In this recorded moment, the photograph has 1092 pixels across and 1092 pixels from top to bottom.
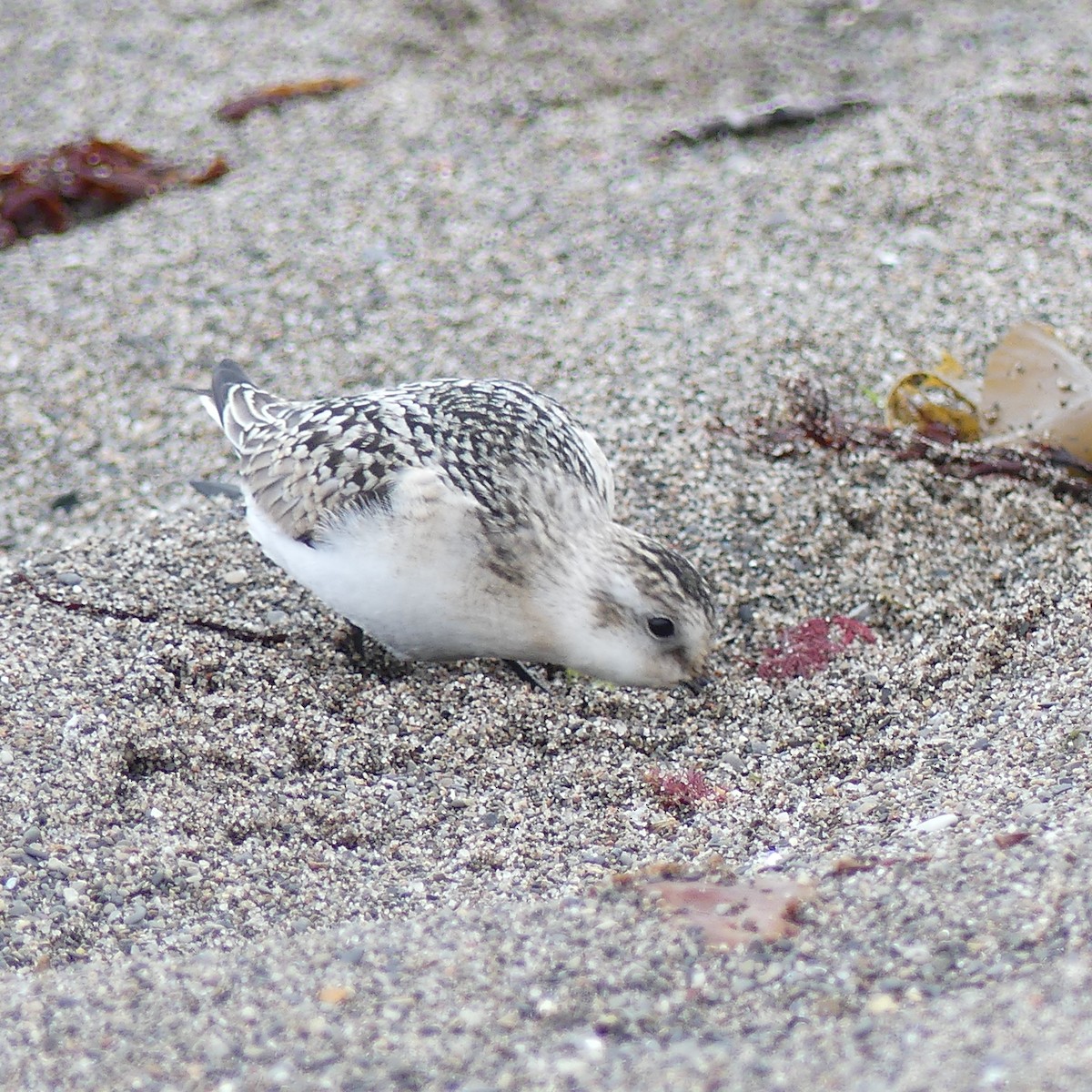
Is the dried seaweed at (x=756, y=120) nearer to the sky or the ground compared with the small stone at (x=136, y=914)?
nearer to the ground

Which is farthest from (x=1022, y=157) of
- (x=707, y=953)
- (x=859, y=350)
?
(x=707, y=953)

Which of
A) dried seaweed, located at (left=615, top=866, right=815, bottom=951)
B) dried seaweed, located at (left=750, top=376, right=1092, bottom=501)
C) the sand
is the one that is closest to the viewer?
the sand

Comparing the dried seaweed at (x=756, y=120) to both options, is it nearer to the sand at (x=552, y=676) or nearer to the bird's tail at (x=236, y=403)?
the sand at (x=552, y=676)

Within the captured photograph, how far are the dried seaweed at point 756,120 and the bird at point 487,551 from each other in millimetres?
3309

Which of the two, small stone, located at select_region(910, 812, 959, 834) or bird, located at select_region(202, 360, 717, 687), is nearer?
small stone, located at select_region(910, 812, 959, 834)

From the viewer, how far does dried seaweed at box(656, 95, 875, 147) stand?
22.4 ft

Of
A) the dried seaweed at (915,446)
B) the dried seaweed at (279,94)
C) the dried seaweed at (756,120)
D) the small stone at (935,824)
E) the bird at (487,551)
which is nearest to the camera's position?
the small stone at (935,824)

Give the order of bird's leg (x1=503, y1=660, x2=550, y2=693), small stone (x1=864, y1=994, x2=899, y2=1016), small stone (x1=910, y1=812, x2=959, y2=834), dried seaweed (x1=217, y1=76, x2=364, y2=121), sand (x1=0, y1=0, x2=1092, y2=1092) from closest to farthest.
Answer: small stone (x1=864, y1=994, x2=899, y2=1016) → sand (x1=0, y1=0, x2=1092, y2=1092) → small stone (x1=910, y1=812, x2=959, y2=834) → bird's leg (x1=503, y1=660, x2=550, y2=693) → dried seaweed (x1=217, y1=76, x2=364, y2=121)

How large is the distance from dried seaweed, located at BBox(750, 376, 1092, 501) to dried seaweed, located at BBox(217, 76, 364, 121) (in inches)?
152

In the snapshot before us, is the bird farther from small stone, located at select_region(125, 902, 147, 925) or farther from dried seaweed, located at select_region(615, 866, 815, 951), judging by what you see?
small stone, located at select_region(125, 902, 147, 925)

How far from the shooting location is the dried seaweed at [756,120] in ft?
22.4

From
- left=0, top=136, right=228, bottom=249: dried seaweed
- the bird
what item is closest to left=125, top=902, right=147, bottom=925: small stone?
the bird

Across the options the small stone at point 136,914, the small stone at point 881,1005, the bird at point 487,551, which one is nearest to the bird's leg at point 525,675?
the bird at point 487,551

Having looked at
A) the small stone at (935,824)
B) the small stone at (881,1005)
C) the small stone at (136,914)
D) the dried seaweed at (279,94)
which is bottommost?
the dried seaweed at (279,94)
